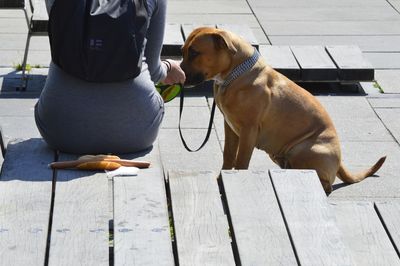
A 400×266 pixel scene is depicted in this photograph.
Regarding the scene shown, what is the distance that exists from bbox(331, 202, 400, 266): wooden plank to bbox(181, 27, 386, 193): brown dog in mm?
1618

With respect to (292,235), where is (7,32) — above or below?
below

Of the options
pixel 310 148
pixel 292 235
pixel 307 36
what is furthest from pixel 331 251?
pixel 307 36

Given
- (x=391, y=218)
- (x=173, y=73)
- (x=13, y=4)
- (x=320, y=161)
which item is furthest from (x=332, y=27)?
(x=391, y=218)

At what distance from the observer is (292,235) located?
3541 millimetres

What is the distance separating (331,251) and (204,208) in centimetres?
59

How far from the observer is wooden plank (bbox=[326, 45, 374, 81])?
800 cm

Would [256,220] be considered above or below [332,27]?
above

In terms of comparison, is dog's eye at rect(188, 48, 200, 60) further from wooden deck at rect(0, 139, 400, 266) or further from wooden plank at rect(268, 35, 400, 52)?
wooden plank at rect(268, 35, 400, 52)

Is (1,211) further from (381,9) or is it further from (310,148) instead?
(381,9)

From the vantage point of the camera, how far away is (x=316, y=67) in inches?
314

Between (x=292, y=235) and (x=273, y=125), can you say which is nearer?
(x=292, y=235)

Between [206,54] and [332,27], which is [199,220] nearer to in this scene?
[206,54]

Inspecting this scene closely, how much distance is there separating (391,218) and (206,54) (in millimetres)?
2031

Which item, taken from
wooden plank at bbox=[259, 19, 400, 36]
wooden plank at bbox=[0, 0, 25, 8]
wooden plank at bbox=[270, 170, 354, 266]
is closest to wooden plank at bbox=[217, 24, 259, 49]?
wooden plank at bbox=[259, 19, 400, 36]
